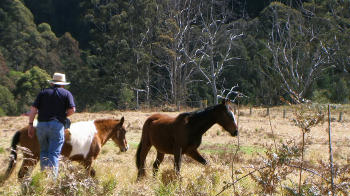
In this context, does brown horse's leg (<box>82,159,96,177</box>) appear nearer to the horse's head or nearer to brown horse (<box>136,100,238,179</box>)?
brown horse (<box>136,100,238,179</box>)

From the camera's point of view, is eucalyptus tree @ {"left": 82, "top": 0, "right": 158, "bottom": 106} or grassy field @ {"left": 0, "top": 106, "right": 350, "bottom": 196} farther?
eucalyptus tree @ {"left": 82, "top": 0, "right": 158, "bottom": 106}

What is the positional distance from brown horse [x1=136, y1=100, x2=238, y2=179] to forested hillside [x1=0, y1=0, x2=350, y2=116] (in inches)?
1087

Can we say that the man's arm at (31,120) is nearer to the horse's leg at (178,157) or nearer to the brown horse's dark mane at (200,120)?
the horse's leg at (178,157)

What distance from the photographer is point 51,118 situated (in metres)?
6.76

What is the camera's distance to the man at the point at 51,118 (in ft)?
22.1

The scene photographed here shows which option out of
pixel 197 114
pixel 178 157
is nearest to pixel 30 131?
pixel 178 157

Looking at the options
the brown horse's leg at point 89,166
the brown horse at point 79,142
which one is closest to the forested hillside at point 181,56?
the brown horse at point 79,142

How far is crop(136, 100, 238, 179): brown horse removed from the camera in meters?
7.91

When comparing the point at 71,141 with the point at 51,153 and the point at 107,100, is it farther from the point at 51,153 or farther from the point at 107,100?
the point at 107,100

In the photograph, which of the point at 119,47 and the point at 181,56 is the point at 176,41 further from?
the point at 119,47

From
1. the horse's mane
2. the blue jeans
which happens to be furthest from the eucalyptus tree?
the blue jeans

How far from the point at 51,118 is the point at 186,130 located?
240 cm

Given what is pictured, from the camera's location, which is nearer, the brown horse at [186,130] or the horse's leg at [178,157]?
the horse's leg at [178,157]

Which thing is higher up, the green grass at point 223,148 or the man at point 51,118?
the man at point 51,118
